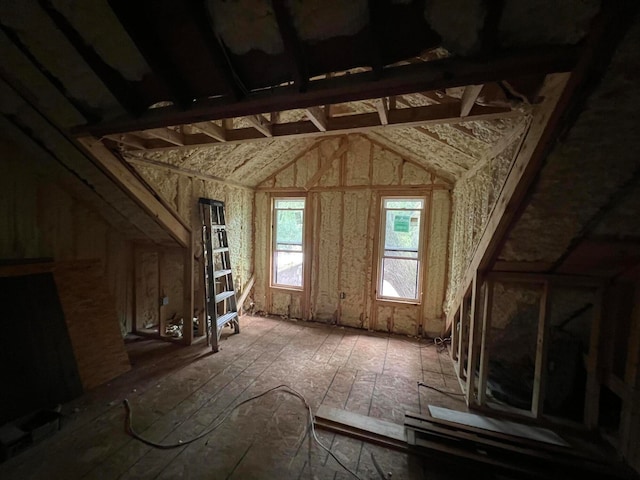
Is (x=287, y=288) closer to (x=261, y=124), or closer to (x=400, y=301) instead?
(x=400, y=301)

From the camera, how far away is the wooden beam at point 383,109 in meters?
1.66

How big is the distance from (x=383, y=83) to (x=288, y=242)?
11.3 feet

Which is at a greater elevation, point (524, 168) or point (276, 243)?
point (524, 168)

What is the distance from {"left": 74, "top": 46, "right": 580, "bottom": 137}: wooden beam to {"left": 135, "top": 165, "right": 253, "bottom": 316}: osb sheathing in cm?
A: 138

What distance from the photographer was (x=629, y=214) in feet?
4.98

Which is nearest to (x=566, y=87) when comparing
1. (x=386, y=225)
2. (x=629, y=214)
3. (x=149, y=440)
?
(x=629, y=214)

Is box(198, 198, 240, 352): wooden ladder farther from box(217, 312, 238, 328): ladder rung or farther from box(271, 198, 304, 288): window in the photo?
box(271, 198, 304, 288): window

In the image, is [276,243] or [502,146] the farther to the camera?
[276,243]

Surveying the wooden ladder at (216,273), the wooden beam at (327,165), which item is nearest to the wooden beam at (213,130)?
the wooden ladder at (216,273)

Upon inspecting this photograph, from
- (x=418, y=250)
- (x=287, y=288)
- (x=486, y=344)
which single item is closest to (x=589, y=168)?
(x=486, y=344)

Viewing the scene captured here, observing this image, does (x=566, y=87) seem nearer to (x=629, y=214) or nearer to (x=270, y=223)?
(x=629, y=214)

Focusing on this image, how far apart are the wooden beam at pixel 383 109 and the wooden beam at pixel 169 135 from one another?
1.78m

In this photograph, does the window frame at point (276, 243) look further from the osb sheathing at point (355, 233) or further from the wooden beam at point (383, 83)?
the wooden beam at point (383, 83)

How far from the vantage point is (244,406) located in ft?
7.33
